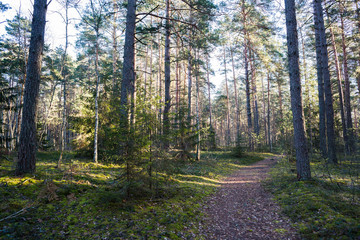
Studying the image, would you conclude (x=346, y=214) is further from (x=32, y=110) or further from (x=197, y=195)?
(x=32, y=110)

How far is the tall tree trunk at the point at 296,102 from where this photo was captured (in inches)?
288

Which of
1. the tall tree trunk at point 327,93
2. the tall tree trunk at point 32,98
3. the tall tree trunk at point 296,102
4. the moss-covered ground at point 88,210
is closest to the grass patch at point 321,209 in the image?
the tall tree trunk at point 296,102

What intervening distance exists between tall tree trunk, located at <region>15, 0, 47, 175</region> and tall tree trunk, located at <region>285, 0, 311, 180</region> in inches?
395

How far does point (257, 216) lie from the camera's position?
17.5 feet

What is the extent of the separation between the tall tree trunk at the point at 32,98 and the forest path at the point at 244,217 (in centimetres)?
605

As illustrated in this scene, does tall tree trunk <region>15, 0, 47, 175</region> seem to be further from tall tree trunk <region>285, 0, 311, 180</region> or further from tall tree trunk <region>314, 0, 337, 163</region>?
tall tree trunk <region>314, 0, 337, 163</region>

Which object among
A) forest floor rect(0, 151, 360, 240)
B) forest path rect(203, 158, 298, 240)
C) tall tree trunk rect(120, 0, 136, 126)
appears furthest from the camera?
tall tree trunk rect(120, 0, 136, 126)

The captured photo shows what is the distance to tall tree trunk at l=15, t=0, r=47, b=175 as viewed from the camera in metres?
5.81

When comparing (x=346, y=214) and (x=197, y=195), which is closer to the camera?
(x=346, y=214)

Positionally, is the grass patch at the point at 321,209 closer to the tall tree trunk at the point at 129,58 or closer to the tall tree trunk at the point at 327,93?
the tall tree trunk at the point at 327,93

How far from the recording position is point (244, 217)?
5316mm

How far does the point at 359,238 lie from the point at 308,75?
23.9m

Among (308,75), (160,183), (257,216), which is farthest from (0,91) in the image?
(308,75)

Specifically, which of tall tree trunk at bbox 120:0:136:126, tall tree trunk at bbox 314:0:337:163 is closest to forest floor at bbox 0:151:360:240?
tall tree trunk at bbox 120:0:136:126
